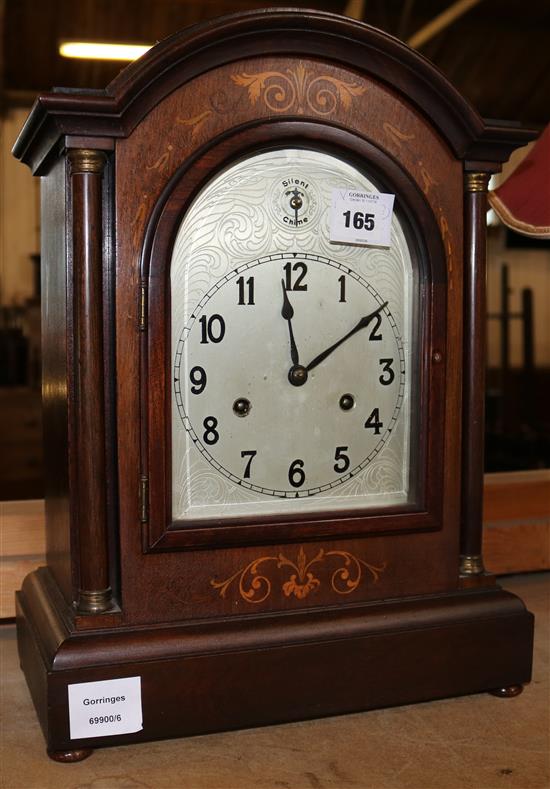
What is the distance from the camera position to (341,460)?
108 centimetres

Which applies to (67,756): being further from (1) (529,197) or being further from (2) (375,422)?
(1) (529,197)

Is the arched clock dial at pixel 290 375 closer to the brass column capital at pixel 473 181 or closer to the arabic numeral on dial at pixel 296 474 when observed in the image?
the arabic numeral on dial at pixel 296 474

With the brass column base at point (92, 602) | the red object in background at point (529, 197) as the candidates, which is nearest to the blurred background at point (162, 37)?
the red object in background at point (529, 197)

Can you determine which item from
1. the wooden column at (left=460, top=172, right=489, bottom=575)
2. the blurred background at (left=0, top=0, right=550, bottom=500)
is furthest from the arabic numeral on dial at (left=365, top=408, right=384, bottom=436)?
the blurred background at (left=0, top=0, right=550, bottom=500)

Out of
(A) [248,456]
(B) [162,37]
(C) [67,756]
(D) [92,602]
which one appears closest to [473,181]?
(A) [248,456]

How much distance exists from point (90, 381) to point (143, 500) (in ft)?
0.46

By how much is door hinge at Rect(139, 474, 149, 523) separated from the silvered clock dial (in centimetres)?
4

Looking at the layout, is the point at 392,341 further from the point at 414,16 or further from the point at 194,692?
the point at 414,16

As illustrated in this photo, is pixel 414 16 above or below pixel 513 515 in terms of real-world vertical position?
above

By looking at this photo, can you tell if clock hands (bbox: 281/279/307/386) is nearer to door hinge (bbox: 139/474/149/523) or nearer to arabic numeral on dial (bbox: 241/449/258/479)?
arabic numeral on dial (bbox: 241/449/258/479)

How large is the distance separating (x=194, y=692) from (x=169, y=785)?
0.36ft

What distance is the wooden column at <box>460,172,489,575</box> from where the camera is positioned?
1099mm

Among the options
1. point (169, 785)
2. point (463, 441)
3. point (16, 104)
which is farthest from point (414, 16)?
point (169, 785)

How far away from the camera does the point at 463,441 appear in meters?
1.11
